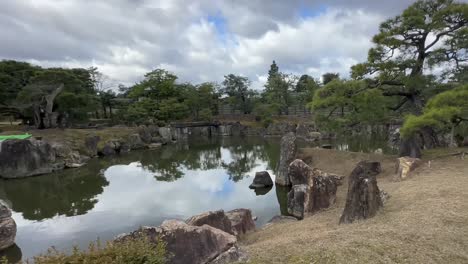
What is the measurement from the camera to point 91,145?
26.1 metres

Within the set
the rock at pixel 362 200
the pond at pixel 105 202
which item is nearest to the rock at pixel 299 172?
the pond at pixel 105 202

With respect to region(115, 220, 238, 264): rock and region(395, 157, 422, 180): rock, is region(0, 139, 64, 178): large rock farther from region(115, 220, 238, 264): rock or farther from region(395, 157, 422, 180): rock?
region(395, 157, 422, 180): rock

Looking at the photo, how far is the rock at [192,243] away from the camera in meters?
4.89

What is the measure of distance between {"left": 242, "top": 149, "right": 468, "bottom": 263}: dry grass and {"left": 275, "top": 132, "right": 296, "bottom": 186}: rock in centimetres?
645

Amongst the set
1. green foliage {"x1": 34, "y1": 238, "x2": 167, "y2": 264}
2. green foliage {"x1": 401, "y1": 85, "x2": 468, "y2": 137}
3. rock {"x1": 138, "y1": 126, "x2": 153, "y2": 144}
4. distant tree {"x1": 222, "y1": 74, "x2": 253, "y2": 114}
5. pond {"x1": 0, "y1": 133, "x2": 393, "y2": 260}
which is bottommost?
pond {"x1": 0, "y1": 133, "x2": 393, "y2": 260}

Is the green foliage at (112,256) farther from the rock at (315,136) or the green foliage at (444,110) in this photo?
the rock at (315,136)

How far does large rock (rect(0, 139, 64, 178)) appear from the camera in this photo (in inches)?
719

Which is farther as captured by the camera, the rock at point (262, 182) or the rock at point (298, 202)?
the rock at point (262, 182)

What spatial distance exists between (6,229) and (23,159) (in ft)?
38.8

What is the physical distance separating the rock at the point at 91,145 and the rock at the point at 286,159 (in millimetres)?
18079

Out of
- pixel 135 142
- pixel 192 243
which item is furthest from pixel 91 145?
pixel 192 243

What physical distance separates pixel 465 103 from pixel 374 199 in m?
6.56

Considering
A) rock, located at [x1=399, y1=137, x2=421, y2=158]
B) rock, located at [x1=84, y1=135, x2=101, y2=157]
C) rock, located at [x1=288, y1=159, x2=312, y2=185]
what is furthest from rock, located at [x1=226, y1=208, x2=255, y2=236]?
rock, located at [x1=84, y1=135, x2=101, y2=157]

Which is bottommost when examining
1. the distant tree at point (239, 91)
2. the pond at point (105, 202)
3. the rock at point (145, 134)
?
the pond at point (105, 202)
